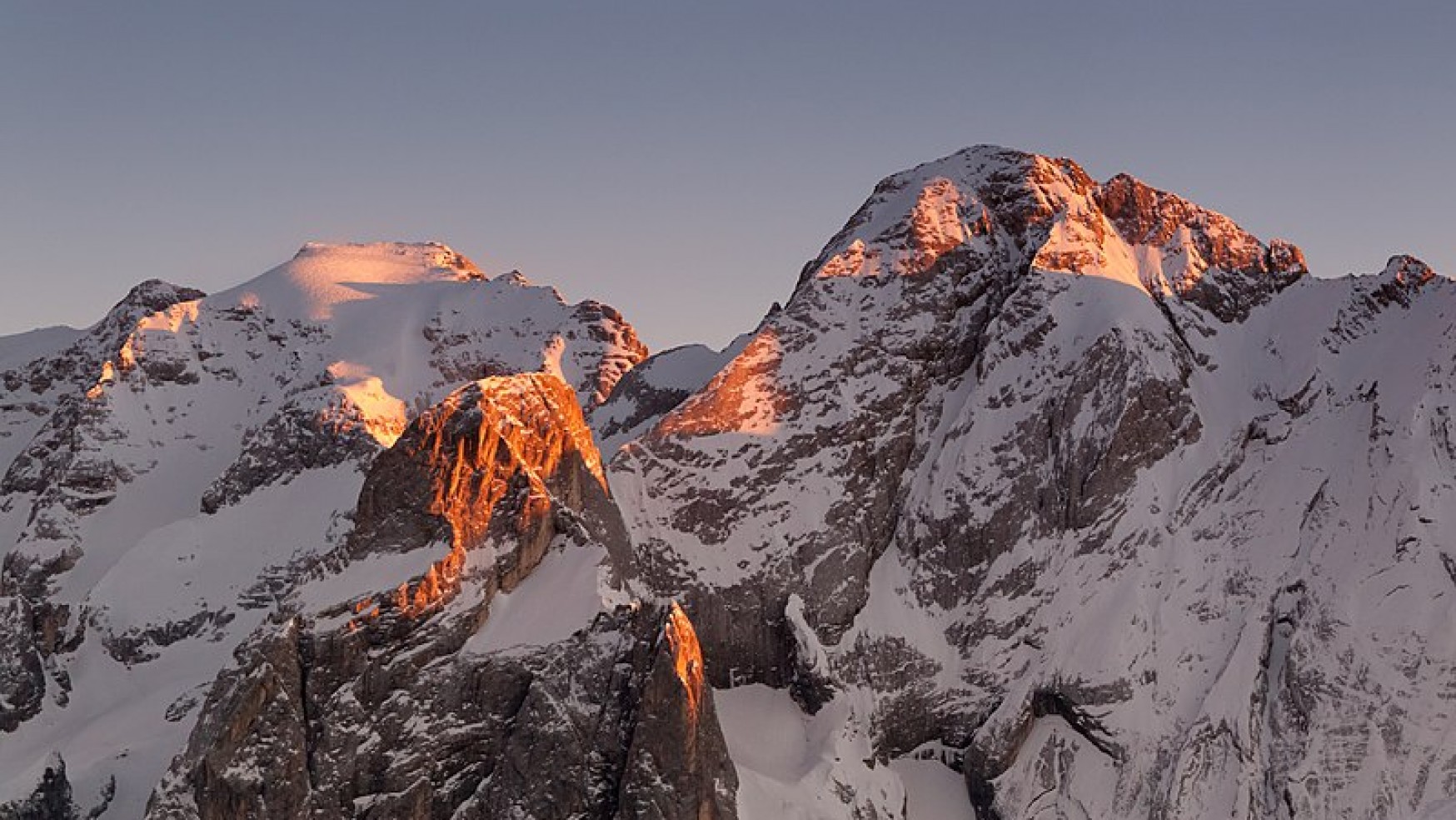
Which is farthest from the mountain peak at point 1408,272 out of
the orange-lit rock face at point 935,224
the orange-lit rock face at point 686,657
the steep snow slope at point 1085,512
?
the orange-lit rock face at point 686,657

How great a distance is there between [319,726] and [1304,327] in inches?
2682

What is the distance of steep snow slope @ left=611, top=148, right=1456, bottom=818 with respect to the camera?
3942 inches

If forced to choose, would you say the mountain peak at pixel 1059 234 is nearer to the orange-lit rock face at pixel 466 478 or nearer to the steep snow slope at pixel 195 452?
the orange-lit rock face at pixel 466 478

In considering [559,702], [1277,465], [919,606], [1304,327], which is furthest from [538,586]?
[1304,327]

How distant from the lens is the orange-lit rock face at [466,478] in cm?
9406

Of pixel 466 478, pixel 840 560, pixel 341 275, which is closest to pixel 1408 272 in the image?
pixel 840 560

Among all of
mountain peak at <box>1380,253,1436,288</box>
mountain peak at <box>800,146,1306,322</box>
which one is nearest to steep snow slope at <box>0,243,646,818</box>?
mountain peak at <box>800,146,1306,322</box>

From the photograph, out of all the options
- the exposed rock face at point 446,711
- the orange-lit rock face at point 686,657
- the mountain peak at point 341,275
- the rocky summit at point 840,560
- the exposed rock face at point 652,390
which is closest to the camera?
the exposed rock face at point 446,711

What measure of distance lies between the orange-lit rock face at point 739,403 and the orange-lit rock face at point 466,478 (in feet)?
49.7

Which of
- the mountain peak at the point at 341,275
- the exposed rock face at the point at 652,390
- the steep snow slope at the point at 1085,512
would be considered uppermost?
the mountain peak at the point at 341,275

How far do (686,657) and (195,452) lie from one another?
196ft

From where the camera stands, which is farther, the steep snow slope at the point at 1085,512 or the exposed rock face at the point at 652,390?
the exposed rock face at the point at 652,390

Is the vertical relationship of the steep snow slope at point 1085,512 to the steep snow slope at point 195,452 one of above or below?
below

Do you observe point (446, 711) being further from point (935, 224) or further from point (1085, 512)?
point (935, 224)
